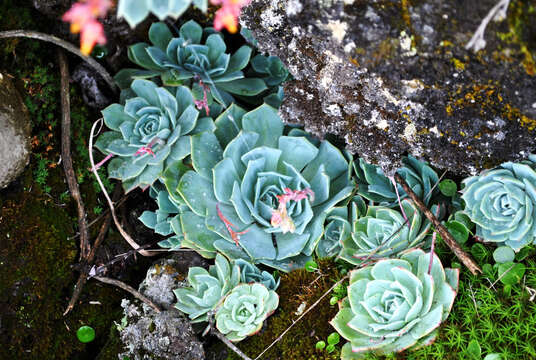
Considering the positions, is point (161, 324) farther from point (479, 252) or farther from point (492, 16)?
point (492, 16)

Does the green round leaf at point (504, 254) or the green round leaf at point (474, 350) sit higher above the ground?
the green round leaf at point (504, 254)

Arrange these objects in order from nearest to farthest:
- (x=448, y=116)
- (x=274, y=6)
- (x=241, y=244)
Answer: (x=448, y=116)
(x=274, y=6)
(x=241, y=244)

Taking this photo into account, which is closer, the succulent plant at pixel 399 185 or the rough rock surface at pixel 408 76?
the rough rock surface at pixel 408 76

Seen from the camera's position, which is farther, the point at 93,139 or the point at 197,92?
the point at 93,139

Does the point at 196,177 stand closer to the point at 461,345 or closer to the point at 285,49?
the point at 285,49

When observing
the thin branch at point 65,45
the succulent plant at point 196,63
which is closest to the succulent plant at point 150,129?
the succulent plant at point 196,63

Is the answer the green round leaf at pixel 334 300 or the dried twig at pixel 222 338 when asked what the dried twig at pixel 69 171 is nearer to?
the dried twig at pixel 222 338

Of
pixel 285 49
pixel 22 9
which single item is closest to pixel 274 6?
pixel 285 49
